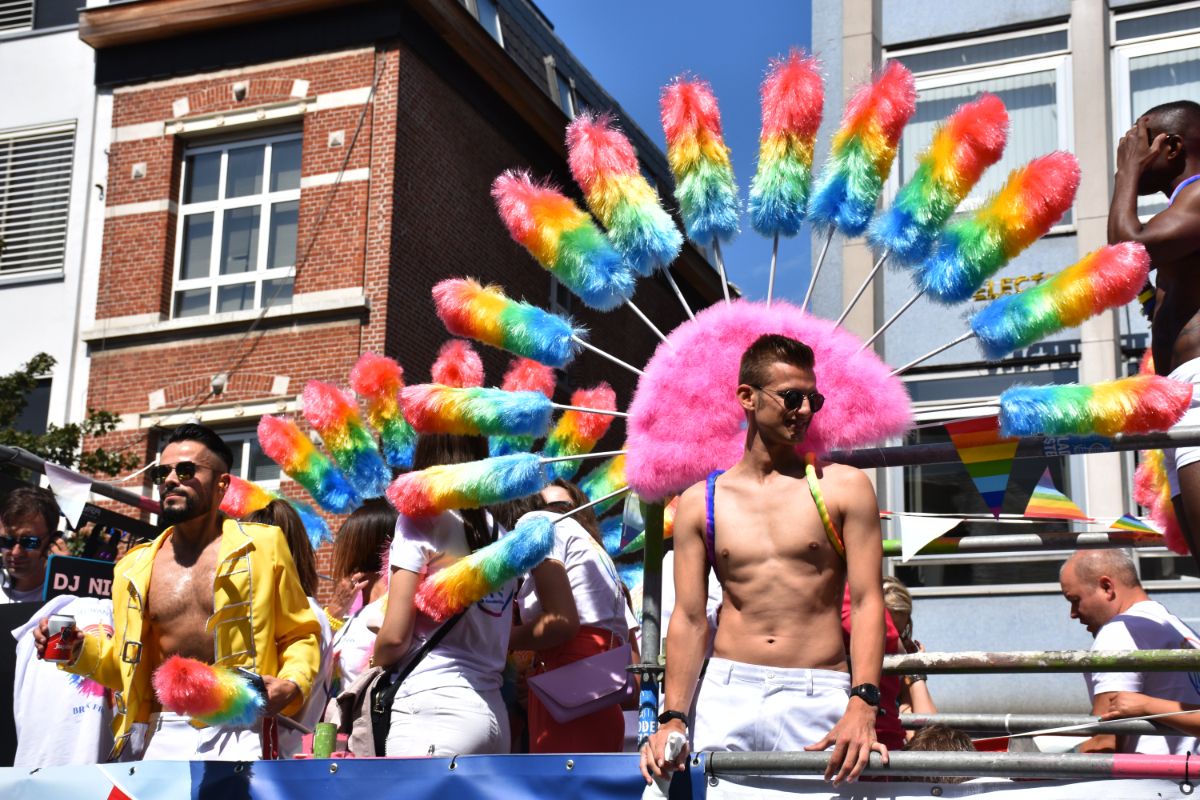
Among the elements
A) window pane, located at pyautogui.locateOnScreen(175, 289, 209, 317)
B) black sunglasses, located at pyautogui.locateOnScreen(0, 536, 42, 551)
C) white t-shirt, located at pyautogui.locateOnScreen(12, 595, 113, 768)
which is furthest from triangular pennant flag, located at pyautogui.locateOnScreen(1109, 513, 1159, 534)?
window pane, located at pyautogui.locateOnScreen(175, 289, 209, 317)

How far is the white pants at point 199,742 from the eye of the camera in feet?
13.6

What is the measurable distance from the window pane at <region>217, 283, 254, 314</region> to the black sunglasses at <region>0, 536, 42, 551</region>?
30.6 feet

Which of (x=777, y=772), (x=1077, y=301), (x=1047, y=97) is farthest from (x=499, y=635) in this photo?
(x=1047, y=97)

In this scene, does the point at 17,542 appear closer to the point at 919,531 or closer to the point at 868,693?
the point at 919,531

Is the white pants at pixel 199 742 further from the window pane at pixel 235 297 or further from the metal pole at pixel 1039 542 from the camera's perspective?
the window pane at pixel 235 297

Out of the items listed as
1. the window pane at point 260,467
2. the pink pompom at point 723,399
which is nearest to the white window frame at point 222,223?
the window pane at point 260,467

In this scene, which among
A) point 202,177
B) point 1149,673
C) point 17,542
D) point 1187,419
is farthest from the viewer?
point 202,177

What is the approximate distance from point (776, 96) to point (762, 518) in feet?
5.57

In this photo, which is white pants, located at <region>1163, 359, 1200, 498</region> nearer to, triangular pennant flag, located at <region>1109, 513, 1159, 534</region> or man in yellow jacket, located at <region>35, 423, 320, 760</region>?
triangular pennant flag, located at <region>1109, 513, 1159, 534</region>

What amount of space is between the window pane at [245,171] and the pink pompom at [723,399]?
12.5 meters

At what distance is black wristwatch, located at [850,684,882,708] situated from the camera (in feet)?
9.89

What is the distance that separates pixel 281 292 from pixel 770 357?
12.4 metres

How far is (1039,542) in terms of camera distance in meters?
3.85

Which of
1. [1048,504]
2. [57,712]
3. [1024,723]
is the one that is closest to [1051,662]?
[1024,723]
